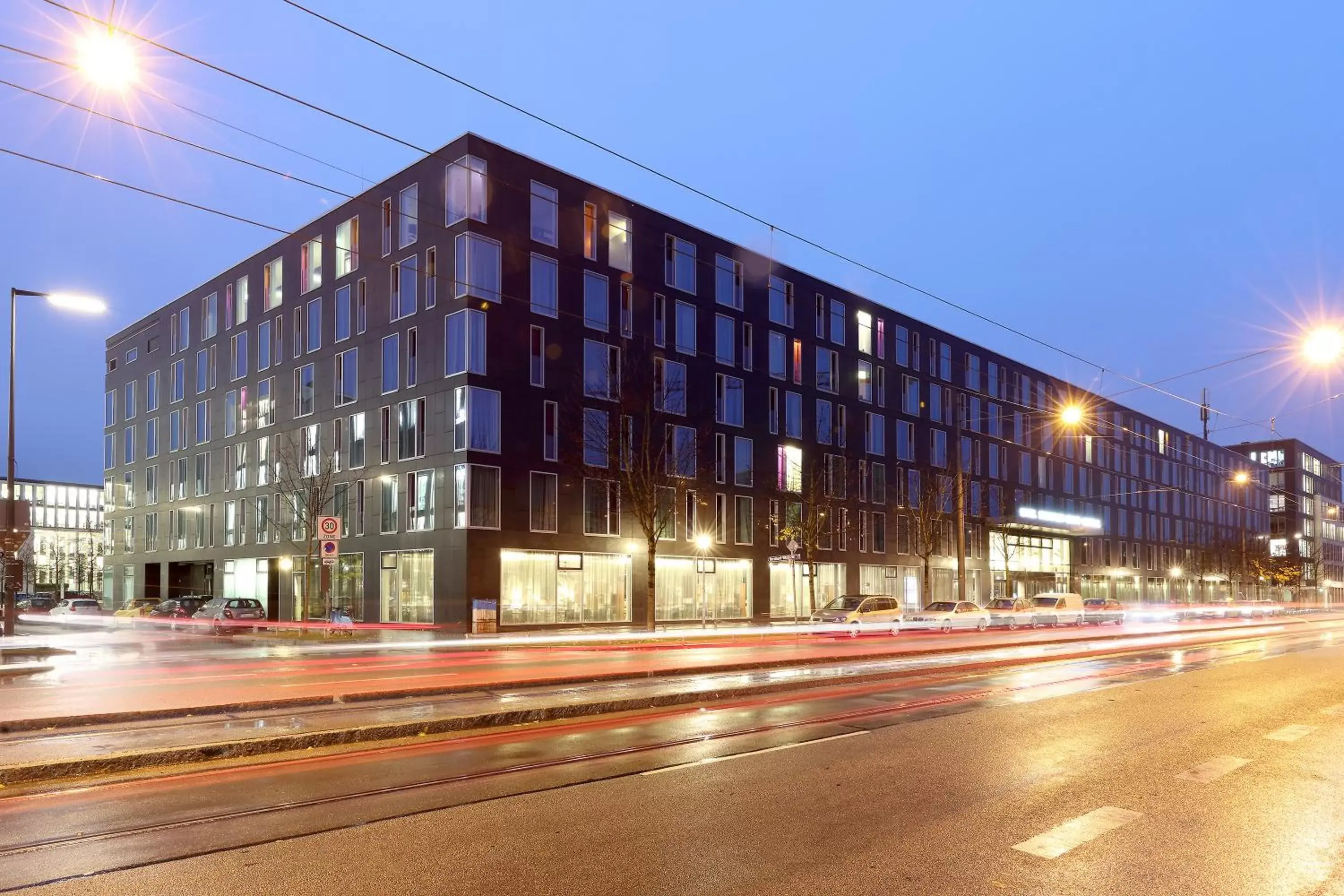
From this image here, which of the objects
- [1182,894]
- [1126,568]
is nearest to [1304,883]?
[1182,894]

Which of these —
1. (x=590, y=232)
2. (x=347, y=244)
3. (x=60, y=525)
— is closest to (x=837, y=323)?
(x=590, y=232)

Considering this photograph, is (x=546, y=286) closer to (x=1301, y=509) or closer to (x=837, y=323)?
(x=837, y=323)

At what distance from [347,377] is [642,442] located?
14.9 metres

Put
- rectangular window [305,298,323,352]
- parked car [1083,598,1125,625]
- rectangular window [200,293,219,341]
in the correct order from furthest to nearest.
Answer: rectangular window [200,293,219,341], parked car [1083,598,1125,625], rectangular window [305,298,323,352]

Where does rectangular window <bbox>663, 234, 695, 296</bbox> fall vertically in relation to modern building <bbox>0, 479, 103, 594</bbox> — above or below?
above

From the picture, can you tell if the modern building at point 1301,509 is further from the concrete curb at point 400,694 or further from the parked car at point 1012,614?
the concrete curb at point 400,694

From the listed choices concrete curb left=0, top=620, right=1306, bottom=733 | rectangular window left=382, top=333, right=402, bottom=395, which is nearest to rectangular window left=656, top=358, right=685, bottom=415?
rectangular window left=382, top=333, right=402, bottom=395

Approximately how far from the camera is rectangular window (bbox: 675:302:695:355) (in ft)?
164

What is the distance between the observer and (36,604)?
73562 mm

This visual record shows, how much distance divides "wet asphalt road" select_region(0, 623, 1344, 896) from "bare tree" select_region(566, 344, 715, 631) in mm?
27630

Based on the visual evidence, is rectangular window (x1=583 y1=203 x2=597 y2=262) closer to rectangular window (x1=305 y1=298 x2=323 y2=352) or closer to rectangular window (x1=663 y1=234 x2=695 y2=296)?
rectangular window (x1=663 y1=234 x2=695 y2=296)

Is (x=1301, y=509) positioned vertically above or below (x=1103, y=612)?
above

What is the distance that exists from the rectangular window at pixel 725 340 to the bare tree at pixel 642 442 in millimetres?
3027

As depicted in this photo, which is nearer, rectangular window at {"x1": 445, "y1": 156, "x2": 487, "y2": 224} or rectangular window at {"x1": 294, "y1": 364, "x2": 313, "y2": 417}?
rectangular window at {"x1": 445, "y1": 156, "x2": 487, "y2": 224}
